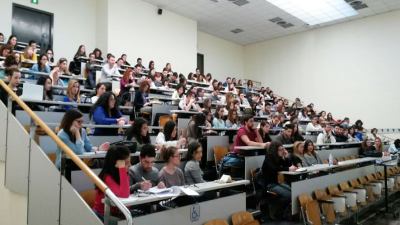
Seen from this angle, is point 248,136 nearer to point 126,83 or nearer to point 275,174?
point 275,174

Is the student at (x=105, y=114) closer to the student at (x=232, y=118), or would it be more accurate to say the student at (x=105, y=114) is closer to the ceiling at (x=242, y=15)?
the student at (x=232, y=118)

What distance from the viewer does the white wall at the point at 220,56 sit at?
47.2 ft

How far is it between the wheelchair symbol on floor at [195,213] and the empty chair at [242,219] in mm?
513

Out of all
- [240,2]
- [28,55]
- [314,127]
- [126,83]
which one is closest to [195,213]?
[126,83]

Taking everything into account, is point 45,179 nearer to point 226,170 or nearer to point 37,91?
point 37,91

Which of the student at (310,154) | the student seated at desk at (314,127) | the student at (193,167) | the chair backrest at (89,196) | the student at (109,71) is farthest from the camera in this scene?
the student seated at desk at (314,127)

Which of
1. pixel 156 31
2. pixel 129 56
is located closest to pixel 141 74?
pixel 129 56

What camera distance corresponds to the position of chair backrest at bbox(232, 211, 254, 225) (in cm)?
355

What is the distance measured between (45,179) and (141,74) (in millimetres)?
6644

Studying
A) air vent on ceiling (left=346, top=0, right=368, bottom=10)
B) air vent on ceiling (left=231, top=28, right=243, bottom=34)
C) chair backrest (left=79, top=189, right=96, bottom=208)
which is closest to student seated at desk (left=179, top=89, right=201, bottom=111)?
chair backrest (left=79, top=189, right=96, bottom=208)

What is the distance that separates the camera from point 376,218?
645 centimetres

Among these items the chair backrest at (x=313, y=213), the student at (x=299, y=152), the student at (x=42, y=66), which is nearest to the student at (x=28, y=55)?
the student at (x=42, y=66)

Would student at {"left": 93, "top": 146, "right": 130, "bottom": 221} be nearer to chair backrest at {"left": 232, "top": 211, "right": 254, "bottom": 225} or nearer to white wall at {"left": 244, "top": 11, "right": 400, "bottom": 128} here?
chair backrest at {"left": 232, "top": 211, "right": 254, "bottom": 225}

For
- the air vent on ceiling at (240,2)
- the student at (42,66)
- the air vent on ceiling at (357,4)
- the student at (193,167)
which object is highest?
the air vent on ceiling at (240,2)
